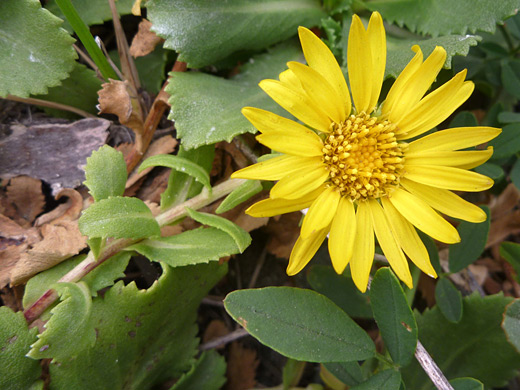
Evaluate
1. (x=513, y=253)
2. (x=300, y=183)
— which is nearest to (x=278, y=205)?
(x=300, y=183)

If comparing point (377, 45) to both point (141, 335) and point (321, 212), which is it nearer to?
point (321, 212)

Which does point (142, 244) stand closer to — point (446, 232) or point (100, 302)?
point (100, 302)

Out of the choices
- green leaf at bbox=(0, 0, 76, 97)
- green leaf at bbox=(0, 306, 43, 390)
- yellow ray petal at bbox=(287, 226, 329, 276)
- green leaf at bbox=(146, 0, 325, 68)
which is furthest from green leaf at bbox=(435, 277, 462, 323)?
green leaf at bbox=(0, 0, 76, 97)

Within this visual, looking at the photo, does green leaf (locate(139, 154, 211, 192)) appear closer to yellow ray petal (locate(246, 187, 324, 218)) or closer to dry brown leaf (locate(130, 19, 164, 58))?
yellow ray petal (locate(246, 187, 324, 218))

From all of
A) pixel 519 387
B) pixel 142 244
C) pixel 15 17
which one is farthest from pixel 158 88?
pixel 519 387

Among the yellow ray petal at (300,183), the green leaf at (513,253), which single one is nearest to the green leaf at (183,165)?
the yellow ray petal at (300,183)

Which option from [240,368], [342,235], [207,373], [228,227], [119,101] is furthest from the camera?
[240,368]

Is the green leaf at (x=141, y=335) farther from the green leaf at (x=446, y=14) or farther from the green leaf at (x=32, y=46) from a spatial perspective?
the green leaf at (x=446, y=14)

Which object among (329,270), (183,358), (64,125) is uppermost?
(64,125)
